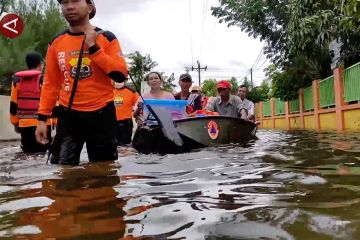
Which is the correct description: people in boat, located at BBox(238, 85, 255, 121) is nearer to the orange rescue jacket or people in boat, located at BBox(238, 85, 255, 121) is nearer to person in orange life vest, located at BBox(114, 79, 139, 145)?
person in orange life vest, located at BBox(114, 79, 139, 145)

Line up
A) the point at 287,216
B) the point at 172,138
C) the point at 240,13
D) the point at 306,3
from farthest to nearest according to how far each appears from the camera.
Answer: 1. the point at 240,13
2. the point at 306,3
3. the point at 172,138
4. the point at 287,216

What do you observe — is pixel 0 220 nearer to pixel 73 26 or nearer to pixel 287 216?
pixel 287 216

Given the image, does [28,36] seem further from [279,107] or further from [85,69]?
[85,69]

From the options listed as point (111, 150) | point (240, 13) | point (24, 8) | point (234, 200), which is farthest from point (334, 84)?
point (24, 8)

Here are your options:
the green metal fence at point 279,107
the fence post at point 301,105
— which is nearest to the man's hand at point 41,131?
the fence post at point 301,105

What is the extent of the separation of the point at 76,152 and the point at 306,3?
12367 millimetres

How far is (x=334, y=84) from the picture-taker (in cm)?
1530

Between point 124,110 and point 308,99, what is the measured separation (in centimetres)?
1352

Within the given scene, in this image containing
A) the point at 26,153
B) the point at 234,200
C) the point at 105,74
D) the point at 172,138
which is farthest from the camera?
the point at 26,153

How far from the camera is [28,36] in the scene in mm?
21281

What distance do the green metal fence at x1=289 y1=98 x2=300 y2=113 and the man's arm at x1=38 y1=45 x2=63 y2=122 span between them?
19.4 m

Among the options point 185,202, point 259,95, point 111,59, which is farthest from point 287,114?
point 259,95

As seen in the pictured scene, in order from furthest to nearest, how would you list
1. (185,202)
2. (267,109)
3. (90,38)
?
(267,109), (90,38), (185,202)

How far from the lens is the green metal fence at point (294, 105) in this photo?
888 inches
